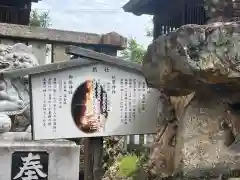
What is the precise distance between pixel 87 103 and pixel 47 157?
2.71ft

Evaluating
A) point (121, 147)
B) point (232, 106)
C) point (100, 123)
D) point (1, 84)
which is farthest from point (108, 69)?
point (121, 147)

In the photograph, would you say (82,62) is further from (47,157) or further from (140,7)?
(140,7)

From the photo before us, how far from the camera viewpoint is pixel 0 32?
235 inches

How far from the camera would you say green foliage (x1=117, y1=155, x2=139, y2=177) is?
8323mm

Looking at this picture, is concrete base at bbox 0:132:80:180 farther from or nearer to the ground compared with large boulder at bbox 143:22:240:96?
nearer to the ground

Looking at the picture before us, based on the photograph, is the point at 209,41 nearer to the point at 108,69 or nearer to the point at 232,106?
the point at 232,106

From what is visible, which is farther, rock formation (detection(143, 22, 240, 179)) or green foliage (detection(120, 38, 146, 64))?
green foliage (detection(120, 38, 146, 64))

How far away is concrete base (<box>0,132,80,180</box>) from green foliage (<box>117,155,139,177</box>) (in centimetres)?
342

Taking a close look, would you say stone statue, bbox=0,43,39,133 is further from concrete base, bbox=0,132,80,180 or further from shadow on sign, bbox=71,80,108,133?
shadow on sign, bbox=71,80,108,133

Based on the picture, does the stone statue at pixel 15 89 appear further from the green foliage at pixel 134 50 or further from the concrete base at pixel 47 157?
the green foliage at pixel 134 50

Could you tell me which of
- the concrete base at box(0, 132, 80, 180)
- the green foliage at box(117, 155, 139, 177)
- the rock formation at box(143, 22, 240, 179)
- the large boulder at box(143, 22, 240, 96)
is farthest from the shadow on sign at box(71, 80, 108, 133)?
the green foliage at box(117, 155, 139, 177)

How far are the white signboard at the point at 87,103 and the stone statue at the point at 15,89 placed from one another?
3.97ft

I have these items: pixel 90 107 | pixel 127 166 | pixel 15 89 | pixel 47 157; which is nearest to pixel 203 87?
pixel 90 107

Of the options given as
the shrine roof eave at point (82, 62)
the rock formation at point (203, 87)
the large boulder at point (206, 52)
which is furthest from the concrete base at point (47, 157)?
the large boulder at point (206, 52)
